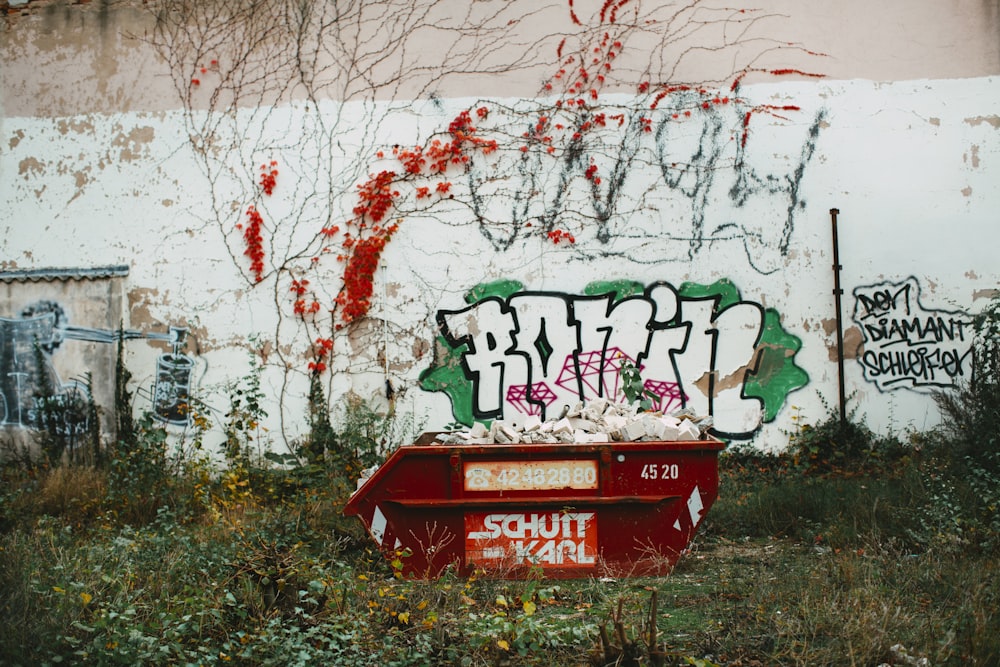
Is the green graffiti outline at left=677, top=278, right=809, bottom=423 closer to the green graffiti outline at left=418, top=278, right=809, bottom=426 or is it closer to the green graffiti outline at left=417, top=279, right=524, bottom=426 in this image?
the green graffiti outline at left=418, top=278, right=809, bottom=426

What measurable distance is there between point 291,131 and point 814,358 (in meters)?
6.59

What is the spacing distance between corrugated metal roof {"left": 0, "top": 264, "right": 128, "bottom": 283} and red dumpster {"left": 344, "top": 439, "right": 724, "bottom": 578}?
5.72 meters

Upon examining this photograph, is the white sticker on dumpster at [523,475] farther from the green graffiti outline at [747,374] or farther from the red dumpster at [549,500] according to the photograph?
the green graffiti outline at [747,374]

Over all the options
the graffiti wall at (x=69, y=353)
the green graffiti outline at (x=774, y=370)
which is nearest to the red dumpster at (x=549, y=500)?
the green graffiti outline at (x=774, y=370)

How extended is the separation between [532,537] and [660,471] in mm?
1020

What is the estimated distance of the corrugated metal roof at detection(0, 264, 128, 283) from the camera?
10281mm

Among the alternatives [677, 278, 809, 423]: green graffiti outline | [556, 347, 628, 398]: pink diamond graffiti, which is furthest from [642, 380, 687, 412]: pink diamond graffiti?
[677, 278, 809, 423]: green graffiti outline

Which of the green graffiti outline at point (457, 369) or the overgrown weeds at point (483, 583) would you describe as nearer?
the overgrown weeds at point (483, 583)

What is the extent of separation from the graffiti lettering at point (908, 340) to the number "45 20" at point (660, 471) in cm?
462

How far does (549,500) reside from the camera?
6117mm

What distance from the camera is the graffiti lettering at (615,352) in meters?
9.83

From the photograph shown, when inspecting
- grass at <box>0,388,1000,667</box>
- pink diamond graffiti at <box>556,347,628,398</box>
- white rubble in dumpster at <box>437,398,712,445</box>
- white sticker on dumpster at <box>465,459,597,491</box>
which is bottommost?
grass at <box>0,388,1000,667</box>

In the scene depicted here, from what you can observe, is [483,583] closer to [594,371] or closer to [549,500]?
[549,500]

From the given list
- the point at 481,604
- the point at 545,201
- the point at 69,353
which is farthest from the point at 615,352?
the point at 69,353
